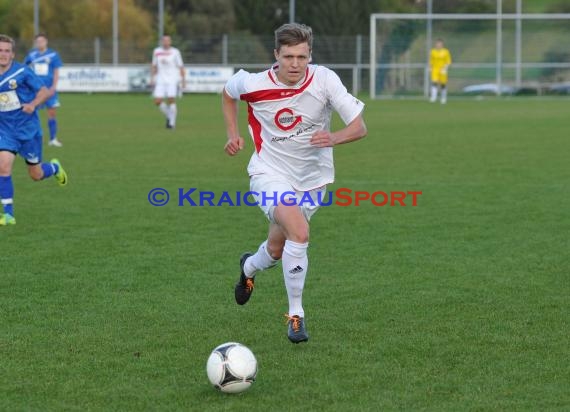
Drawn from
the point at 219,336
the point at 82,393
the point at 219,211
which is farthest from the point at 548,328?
the point at 219,211

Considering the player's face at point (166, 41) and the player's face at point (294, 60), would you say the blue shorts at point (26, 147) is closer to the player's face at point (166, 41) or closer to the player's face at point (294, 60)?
the player's face at point (294, 60)

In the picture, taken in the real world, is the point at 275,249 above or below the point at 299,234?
Result: below

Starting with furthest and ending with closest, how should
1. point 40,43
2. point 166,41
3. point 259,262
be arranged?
point 166,41 → point 40,43 → point 259,262

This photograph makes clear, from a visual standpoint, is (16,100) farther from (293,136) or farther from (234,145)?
(293,136)

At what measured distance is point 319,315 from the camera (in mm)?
6523

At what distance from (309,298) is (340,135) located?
1.53 metres

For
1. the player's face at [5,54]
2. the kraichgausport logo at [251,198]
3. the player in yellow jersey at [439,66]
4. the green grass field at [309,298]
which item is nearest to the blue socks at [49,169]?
the green grass field at [309,298]

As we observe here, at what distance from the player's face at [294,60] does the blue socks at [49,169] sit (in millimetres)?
5900

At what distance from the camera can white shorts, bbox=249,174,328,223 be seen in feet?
20.0

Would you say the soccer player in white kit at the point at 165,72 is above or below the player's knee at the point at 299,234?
above

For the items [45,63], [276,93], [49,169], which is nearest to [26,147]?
[49,169]

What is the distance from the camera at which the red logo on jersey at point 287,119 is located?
20.2 feet

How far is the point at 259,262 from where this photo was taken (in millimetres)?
6578

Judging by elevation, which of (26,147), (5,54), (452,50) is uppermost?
(452,50)
